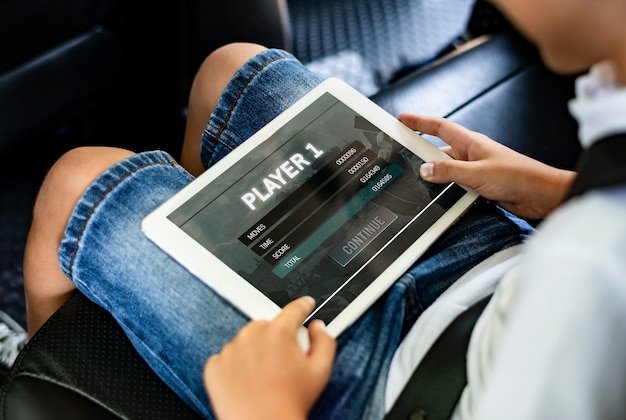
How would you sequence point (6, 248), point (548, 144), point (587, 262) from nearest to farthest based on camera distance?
1. point (587, 262)
2. point (548, 144)
3. point (6, 248)

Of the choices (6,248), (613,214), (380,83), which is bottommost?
(6,248)

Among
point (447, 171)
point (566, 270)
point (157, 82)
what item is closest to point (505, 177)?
point (447, 171)

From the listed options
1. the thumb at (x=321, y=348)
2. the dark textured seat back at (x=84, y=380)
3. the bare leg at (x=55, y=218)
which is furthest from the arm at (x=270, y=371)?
the bare leg at (x=55, y=218)

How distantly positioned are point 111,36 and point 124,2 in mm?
60

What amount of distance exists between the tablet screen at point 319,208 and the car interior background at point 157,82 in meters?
0.16

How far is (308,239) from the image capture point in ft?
2.14

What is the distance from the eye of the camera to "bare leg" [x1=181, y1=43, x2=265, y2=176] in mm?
806

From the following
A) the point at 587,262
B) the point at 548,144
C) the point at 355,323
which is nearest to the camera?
the point at 587,262

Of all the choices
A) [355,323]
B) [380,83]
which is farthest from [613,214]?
[380,83]

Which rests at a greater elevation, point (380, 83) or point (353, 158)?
point (353, 158)

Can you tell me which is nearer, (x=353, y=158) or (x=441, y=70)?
(x=353, y=158)

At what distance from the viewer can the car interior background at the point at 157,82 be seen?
2.26ft

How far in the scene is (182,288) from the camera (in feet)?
2.08

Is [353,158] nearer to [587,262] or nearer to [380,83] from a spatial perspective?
[587,262]
